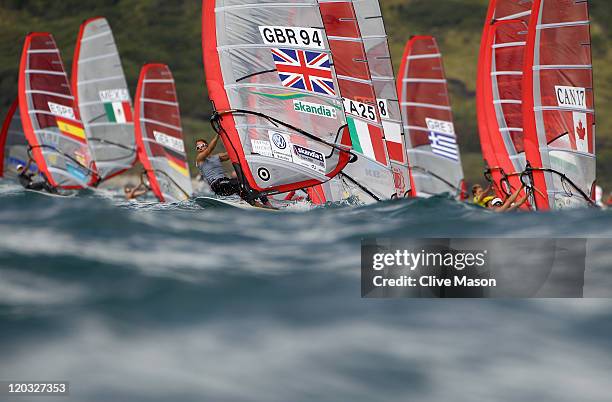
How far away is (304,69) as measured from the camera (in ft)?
39.7

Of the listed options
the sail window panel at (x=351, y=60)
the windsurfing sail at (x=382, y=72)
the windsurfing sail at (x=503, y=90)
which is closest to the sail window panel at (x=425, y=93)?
the windsurfing sail at (x=503, y=90)

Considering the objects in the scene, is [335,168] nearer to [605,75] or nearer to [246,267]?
[246,267]

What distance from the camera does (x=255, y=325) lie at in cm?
488

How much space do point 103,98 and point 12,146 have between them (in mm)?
2939

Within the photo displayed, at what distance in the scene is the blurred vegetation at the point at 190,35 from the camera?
8531 centimetres

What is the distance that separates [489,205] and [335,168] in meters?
2.49

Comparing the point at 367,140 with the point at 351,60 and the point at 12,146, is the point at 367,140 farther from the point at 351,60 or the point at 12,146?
the point at 12,146

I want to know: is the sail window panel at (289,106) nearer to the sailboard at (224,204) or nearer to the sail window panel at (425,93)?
the sailboard at (224,204)

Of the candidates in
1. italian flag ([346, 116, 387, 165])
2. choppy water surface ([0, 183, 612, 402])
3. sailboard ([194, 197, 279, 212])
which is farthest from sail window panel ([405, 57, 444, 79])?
choppy water surface ([0, 183, 612, 402])

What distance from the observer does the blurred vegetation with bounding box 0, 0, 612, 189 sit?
85312mm

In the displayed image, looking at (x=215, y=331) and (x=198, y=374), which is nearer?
(x=198, y=374)

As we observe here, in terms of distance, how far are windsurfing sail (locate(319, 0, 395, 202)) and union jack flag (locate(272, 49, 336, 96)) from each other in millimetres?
1968

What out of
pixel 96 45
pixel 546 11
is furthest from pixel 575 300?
pixel 96 45

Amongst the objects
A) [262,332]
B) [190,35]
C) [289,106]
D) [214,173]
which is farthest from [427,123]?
[190,35]
